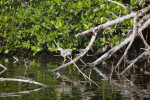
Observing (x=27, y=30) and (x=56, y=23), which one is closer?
(x=56, y=23)

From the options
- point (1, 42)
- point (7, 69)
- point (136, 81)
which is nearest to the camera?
point (136, 81)

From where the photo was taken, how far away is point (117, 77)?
7.50m

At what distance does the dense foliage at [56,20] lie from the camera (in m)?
9.57

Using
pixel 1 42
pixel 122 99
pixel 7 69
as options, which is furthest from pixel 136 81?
pixel 1 42

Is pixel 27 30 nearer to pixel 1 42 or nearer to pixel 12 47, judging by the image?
pixel 12 47

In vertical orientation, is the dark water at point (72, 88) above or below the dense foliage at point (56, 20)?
below

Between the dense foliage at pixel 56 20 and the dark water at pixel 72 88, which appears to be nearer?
the dark water at pixel 72 88

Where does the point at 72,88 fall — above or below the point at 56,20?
below

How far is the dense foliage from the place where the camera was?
9.57m

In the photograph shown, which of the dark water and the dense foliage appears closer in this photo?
the dark water

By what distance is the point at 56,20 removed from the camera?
984 cm

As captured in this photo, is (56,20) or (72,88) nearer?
(72,88)

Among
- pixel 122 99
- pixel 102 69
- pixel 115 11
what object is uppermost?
pixel 115 11

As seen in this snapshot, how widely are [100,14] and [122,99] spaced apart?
4.59m
